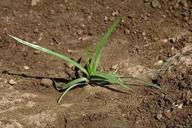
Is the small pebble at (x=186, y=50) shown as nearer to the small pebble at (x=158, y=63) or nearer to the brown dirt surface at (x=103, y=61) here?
the brown dirt surface at (x=103, y=61)

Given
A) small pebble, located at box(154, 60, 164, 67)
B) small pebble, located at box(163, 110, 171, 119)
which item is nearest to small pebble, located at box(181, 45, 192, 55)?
small pebble, located at box(154, 60, 164, 67)

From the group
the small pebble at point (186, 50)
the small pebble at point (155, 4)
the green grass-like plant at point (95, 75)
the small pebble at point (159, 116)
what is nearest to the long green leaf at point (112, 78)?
the green grass-like plant at point (95, 75)

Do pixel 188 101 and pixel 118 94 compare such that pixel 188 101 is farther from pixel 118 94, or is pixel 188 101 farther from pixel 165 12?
pixel 165 12

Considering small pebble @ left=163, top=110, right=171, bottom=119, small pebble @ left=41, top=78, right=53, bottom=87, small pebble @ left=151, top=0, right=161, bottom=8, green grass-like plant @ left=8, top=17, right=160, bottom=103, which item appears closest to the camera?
small pebble @ left=163, top=110, right=171, bottom=119

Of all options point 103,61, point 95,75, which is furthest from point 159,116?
point 103,61

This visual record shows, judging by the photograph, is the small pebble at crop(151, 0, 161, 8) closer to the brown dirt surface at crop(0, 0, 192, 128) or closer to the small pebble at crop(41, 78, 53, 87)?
the brown dirt surface at crop(0, 0, 192, 128)

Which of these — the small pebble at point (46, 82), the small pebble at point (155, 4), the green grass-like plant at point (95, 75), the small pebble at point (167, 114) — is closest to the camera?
the small pebble at point (167, 114)

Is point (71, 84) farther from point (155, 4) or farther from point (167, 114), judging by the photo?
point (155, 4)

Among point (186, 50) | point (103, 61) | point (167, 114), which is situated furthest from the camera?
point (103, 61)
